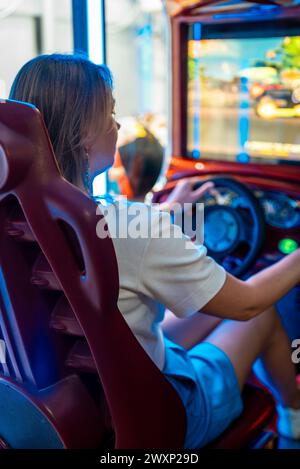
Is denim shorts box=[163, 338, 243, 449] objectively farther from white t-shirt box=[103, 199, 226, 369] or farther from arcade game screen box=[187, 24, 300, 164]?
arcade game screen box=[187, 24, 300, 164]

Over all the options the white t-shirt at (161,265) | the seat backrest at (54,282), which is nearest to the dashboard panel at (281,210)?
the white t-shirt at (161,265)

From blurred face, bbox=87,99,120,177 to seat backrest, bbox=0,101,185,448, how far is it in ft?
0.64

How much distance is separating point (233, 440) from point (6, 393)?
50cm

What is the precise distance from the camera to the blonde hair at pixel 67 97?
1037mm

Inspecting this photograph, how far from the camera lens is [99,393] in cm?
109

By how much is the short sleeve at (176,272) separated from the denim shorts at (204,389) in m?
0.20

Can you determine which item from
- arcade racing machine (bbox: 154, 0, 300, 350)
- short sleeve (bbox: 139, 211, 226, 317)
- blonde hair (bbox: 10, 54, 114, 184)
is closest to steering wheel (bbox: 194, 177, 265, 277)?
arcade racing machine (bbox: 154, 0, 300, 350)

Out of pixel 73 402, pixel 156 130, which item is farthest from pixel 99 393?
pixel 156 130

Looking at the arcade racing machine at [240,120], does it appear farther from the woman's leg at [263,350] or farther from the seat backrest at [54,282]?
the seat backrest at [54,282]
